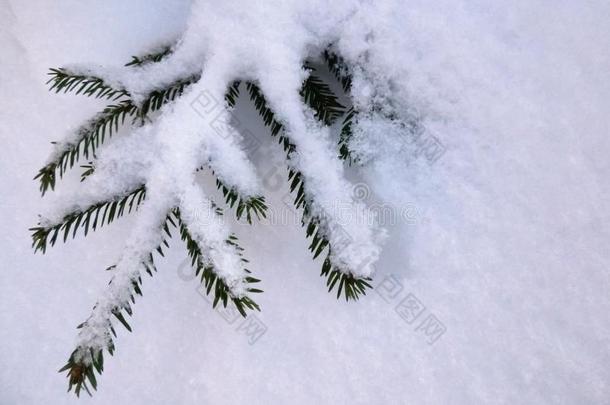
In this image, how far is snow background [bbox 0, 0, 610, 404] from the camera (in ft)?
1.70

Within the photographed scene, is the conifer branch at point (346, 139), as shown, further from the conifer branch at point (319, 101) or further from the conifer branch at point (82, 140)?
the conifer branch at point (82, 140)

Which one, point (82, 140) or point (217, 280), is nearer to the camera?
point (217, 280)

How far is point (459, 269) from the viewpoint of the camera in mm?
542

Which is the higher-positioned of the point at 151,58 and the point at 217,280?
the point at 151,58

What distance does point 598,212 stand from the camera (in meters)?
0.52

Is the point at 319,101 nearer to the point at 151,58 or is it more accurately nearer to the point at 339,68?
the point at 339,68

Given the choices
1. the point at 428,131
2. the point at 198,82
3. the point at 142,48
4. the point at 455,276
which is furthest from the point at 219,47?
the point at 455,276

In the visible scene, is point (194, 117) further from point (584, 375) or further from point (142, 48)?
point (584, 375)

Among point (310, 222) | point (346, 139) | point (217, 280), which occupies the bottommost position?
point (217, 280)

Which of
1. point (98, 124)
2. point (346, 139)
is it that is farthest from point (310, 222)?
point (98, 124)

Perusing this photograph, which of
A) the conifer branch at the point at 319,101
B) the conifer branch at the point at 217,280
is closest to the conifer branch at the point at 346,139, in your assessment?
the conifer branch at the point at 319,101

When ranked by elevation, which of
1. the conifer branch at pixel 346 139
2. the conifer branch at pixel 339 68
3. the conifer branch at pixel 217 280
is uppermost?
the conifer branch at pixel 339 68

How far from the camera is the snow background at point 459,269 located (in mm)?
519

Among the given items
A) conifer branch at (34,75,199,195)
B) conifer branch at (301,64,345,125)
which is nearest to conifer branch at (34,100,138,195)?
conifer branch at (34,75,199,195)
